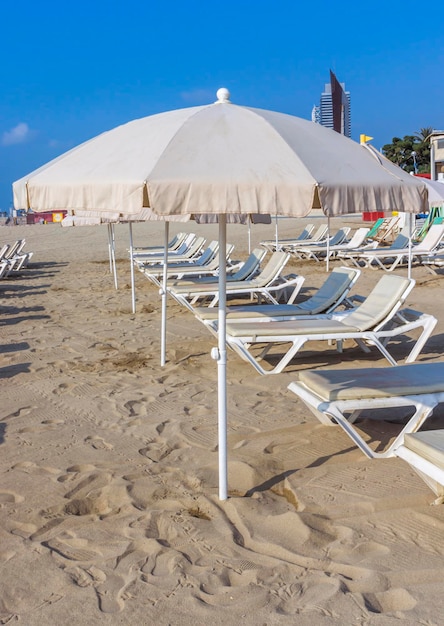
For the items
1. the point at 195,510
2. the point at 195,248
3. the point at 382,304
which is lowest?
the point at 195,510

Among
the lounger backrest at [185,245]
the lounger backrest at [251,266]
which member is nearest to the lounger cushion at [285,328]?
the lounger backrest at [251,266]

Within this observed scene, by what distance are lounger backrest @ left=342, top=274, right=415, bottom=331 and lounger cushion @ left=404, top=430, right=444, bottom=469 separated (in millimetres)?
2982

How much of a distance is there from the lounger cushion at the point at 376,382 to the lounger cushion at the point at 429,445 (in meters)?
0.62

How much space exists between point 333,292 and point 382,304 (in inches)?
42.8

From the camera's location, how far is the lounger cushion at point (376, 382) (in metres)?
4.13

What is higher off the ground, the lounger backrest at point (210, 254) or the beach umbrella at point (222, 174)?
the beach umbrella at point (222, 174)

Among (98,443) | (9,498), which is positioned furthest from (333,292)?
(9,498)

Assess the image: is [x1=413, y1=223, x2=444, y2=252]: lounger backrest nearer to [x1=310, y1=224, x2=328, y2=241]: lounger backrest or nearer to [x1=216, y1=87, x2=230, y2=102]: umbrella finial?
[x1=310, y1=224, x2=328, y2=241]: lounger backrest

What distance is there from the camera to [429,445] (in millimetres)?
3348

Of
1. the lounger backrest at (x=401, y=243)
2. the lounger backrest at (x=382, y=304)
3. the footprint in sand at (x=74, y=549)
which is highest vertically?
the lounger backrest at (x=401, y=243)

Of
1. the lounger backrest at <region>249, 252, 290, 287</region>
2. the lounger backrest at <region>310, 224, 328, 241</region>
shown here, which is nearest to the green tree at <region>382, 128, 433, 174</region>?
the lounger backrest at <region>310, 224, 328, 241</region>

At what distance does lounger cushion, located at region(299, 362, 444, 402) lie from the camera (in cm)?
413

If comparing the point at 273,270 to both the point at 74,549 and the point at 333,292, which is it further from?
the point at 74,549

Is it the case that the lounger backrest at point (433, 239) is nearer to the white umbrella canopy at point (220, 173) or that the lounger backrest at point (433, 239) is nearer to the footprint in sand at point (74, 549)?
the white umbrella canopy at point (220, 173)
